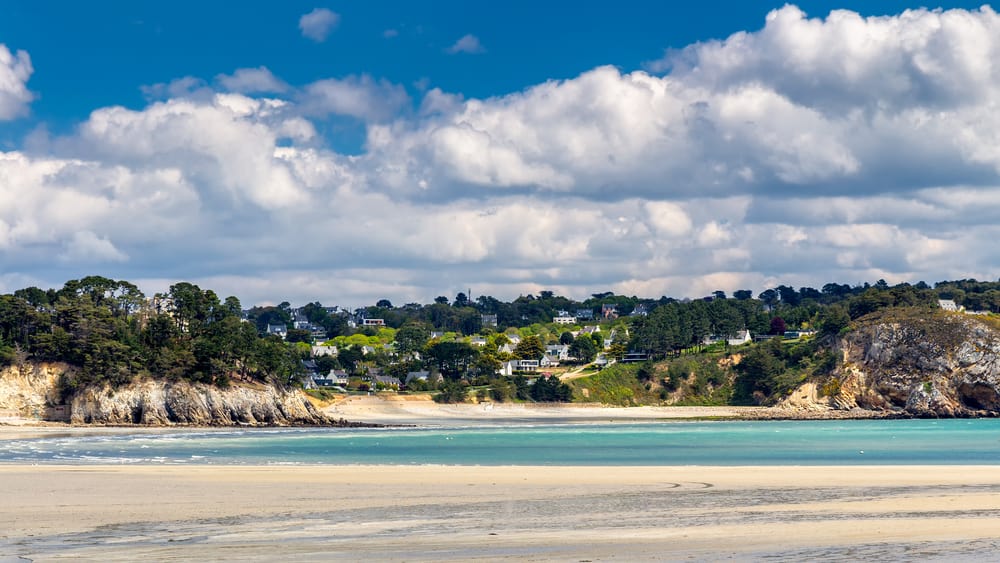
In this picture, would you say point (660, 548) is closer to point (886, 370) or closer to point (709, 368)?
point (886, 370)

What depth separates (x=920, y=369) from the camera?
111m

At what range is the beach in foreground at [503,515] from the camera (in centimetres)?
1769

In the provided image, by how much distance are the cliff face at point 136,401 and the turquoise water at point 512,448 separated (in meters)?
12.1

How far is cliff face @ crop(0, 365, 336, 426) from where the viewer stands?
87250 millimetres

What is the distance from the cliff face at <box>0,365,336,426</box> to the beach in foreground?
5532 centimetres

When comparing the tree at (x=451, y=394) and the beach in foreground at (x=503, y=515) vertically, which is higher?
the tree at (x=451, y=394)

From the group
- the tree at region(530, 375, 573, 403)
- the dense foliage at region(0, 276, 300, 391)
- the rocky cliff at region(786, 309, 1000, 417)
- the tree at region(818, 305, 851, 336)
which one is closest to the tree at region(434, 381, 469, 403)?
the tree at region(530, 375, 573, 403)

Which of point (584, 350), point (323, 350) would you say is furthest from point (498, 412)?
point (323, 350)

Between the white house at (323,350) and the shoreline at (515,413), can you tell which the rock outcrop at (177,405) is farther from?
the white house at (323,350)

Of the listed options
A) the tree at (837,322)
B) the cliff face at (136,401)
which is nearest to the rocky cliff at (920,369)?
the tree at (837,322)

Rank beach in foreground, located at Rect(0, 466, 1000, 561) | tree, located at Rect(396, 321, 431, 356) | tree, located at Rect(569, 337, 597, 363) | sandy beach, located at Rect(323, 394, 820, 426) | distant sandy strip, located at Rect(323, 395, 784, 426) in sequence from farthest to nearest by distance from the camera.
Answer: tree, located at Rect(396, 321, 431, 356) → tree, located at Rect(569, 337, 597, 363) → distant sandy strip, located at Rect(323, 395, 784, 426) → sandy beach, located at Rect(323, 394, 820, 426) → beach in foreground, located at Rect(0, 466, 1000, 561)

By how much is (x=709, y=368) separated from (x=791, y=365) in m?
10.4

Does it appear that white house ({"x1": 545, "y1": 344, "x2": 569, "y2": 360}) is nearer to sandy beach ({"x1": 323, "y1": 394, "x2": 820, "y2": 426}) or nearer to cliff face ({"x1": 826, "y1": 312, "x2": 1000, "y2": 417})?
sandy beach ({"x1": 323, "y1": 394, "x2": 820, "y2": 426})

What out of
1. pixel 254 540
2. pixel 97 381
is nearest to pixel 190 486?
pixel 254 540
